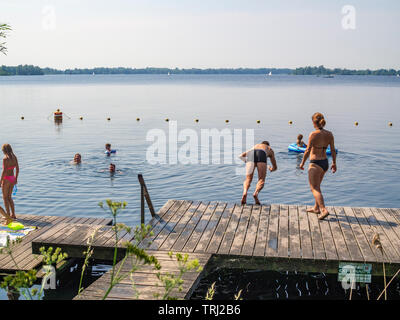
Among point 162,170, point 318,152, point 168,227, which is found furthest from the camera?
point 162,170

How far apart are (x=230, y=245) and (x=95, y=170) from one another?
15971 mm

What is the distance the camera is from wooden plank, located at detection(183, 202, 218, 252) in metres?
8.34

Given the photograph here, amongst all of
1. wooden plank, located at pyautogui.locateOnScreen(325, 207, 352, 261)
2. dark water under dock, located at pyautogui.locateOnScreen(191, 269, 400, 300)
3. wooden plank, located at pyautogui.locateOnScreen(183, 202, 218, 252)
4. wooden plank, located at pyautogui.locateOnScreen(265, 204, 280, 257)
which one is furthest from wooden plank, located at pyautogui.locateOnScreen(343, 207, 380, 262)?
wooden plank, located at pyautogui.locateOnScreen(183, 202, 218, 252)

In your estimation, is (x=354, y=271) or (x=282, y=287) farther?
(x=282, y=287)

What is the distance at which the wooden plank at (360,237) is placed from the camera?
7.82m

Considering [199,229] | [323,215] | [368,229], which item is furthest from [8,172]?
[368,229]

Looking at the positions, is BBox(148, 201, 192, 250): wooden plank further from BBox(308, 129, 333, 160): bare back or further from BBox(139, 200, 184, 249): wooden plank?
BBox(308, 129, 333, 160): bare back

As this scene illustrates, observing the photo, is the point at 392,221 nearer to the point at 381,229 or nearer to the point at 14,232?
the point at 381,229

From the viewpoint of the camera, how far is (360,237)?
8688 mm

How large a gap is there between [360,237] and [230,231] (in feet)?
8.39

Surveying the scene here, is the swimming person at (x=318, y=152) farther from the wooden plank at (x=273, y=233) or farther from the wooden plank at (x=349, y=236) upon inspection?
the wooden plank at (x=273, y=233)

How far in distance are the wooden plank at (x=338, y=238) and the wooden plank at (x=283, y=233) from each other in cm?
90

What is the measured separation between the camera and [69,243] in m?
8.71

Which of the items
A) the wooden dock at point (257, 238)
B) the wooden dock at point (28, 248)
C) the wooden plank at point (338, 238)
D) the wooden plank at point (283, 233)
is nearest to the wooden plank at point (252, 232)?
the wooden dock at point (257, 238)
